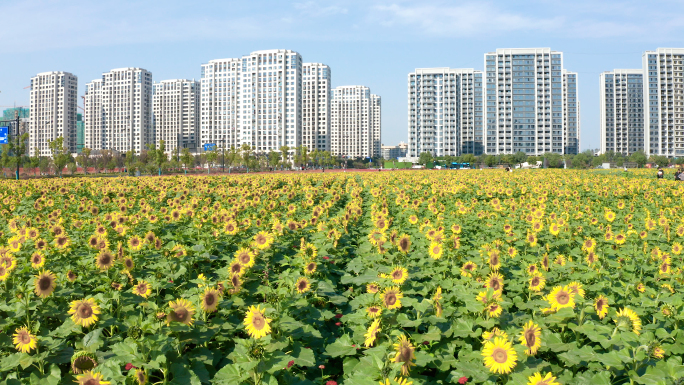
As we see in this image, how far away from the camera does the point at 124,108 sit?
7067 inches

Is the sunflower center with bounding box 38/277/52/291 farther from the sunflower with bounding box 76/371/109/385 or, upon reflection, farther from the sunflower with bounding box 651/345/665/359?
the sunflower with bounding box 651/345/665/359

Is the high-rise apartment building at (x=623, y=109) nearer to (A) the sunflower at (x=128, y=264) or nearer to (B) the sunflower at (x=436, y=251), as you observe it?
(B) the sunflower at (x=436, y=251)

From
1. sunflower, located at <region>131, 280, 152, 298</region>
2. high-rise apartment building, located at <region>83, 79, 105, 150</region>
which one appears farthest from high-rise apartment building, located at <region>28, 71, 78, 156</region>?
sunflower, located at <region>131, 280, 152, 298</region>

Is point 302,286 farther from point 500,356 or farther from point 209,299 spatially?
point 500,356

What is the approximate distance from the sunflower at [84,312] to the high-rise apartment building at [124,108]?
192422mm

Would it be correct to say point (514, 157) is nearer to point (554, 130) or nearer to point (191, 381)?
point (554, 130)

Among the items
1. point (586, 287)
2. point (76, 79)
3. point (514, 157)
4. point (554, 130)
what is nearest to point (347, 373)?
point (586, 287)

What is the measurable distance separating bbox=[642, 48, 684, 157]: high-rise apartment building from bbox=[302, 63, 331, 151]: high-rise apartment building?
115071 millimetres

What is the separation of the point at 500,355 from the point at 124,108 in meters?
201

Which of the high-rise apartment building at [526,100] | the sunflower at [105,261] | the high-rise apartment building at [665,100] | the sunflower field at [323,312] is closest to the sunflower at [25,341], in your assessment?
the sunflower field at [323,312]

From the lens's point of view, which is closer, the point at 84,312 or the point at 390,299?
the point at 84,312

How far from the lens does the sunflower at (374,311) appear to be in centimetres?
297

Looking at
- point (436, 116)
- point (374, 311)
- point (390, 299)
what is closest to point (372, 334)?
point (374, 311)

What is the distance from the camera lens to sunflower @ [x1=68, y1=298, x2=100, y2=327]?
2.98 metres
